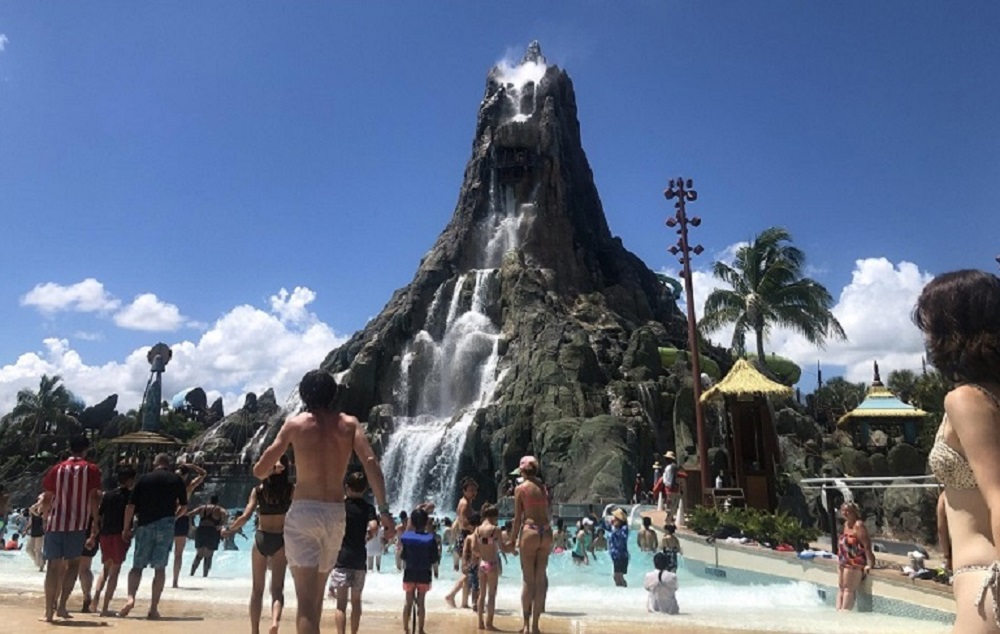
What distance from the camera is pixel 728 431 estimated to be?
19359mm

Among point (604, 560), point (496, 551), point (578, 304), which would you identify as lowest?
point (604, 560)

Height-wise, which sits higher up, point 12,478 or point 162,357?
point 162,357

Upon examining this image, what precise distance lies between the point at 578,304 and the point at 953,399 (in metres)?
48.1

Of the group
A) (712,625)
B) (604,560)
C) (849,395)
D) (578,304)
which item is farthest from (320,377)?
(849,395)

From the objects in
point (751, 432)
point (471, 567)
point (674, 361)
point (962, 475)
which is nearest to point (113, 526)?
point (471, 567)

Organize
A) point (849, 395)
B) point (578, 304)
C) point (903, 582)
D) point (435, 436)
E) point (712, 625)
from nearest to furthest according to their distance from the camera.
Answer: point (712, 625), point (903, 582), point (435, 436), point (578, 304), point (849, 395)

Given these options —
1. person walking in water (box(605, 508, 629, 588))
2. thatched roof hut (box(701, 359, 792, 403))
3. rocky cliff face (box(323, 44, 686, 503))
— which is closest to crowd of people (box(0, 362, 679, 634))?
person walking in water (box(605, 508, 629, 588))

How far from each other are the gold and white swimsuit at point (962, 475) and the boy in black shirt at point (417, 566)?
17.2ft

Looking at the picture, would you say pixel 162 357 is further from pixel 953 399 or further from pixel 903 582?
pixel 953 399

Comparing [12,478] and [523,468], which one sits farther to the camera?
[12,478]

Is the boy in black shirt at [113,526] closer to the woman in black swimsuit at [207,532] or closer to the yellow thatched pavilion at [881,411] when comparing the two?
the woman in black swimsuit at [207,532]

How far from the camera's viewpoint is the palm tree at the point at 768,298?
30.8 m

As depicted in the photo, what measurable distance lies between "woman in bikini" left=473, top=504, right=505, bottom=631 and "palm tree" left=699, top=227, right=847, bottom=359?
24.5 meters

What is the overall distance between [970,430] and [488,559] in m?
6.22
